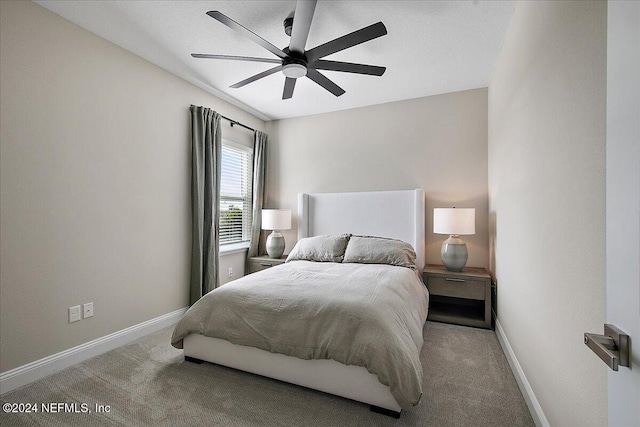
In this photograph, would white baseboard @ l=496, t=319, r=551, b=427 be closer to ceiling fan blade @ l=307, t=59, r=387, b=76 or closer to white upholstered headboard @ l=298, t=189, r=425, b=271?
white upholstered headboard @ l=298, t=189, r=425, b=271

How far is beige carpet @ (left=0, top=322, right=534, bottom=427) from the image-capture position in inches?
65.5

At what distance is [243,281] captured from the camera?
8.02ft

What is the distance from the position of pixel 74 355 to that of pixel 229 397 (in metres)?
1.43

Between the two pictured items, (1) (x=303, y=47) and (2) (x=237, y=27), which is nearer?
(2) (x=237, y=27)

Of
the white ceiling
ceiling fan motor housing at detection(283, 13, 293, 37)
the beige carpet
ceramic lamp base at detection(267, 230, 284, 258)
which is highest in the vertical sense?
the white ceiling

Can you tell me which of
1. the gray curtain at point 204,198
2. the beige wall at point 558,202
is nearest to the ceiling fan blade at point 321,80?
the beige wall at point 558,202

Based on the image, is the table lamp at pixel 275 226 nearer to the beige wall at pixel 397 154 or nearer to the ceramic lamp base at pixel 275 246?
→ the ceramic lamp base at pixel 275 246

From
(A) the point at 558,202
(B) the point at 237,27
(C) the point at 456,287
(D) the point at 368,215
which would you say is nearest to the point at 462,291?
(C) the point at 456,287

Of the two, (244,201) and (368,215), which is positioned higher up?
(244,201)

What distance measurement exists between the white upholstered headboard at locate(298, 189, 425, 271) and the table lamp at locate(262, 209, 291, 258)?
0.25m

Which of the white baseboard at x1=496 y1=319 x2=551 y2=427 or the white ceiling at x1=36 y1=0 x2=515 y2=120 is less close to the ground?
the white ceiling at x1=36 y1=0 x2=515 y2=120

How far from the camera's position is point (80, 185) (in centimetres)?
237

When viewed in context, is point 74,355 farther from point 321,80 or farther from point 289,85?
point 321,80

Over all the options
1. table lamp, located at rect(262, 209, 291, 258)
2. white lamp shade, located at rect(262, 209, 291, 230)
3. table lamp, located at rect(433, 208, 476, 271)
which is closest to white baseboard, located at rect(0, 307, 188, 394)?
table lamp, located at rect(262, 209, 291, 258)
